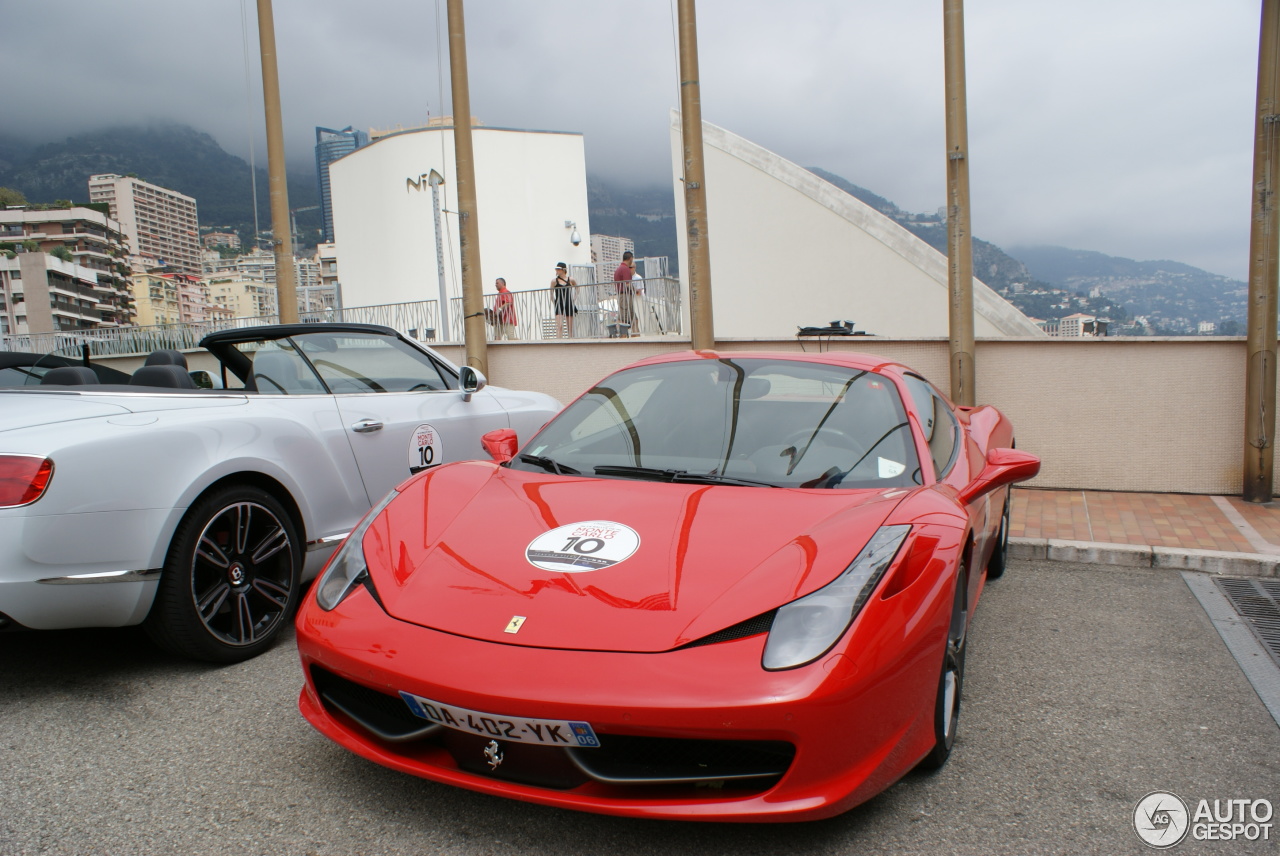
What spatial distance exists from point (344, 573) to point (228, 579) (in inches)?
42.5

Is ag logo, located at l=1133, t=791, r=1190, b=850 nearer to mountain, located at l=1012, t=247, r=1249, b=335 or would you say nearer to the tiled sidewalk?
the tiled sidewalk

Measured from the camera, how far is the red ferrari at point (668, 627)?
1.83 m

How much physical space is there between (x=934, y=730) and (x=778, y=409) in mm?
1273

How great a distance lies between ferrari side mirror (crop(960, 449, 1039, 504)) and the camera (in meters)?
2.95

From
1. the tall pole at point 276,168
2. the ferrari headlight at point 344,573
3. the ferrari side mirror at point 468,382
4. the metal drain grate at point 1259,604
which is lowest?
the metal drain grate at point 1259,604

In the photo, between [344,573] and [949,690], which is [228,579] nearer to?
[344,573]

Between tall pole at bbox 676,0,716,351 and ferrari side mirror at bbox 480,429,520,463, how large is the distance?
5.48 metres

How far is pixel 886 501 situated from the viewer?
2488 millimetres

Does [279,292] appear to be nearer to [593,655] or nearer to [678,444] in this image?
[678,444]

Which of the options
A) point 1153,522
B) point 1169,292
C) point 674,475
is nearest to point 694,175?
point 1153,522

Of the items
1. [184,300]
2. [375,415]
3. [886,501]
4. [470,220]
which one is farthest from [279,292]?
[184,300]

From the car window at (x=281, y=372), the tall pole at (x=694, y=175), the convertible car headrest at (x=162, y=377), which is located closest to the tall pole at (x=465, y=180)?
the tall pole at (x=694, y=175)

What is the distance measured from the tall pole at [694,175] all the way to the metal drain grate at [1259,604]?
504cm

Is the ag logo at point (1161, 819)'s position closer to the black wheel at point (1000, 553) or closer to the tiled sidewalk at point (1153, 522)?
the black wheel at point (1000, 553)
